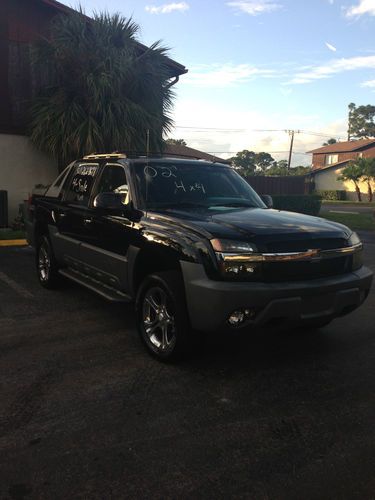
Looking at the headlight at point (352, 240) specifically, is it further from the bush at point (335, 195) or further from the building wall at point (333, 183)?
the building wall at point (333, 183)

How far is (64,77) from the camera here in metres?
12.5

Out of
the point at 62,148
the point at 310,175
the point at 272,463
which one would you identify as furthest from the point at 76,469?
the point at 310,175

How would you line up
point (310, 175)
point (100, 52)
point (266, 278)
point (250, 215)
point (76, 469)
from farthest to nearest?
1. point (310, 175)
2. point (100, 52)
3. point (250, 215)
4. point (266, 278)
5. point (76, 469)

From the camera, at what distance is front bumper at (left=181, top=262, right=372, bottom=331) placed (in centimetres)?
350

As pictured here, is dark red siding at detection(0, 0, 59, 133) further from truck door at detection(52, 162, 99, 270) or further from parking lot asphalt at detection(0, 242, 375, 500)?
parking lot asphalt at detection(0, 242, 375, 500)

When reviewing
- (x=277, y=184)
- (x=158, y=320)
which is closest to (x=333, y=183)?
(x=277, y=184)

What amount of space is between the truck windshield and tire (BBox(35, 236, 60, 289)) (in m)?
2.25

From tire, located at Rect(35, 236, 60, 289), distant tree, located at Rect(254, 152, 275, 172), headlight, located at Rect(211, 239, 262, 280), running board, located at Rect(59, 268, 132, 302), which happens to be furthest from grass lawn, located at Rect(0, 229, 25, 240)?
distant tree, located at Rect(254, 152, 275, 172)

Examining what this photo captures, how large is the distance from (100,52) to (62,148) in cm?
268

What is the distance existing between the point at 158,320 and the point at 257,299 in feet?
3.36

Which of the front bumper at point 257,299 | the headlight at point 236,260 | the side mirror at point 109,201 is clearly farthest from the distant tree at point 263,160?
the headlight at point 236,260

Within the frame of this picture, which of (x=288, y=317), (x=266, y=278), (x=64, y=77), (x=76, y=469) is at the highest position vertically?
(x=64, y=77)

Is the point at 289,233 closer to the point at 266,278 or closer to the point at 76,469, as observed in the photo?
the point at 266,278

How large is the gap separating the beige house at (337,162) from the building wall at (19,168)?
39.8m
